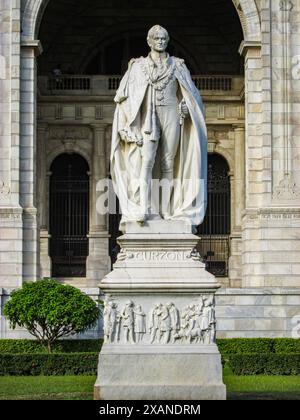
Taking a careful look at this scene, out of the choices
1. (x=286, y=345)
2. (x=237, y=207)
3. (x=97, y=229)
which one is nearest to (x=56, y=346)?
(x=286, y=345)

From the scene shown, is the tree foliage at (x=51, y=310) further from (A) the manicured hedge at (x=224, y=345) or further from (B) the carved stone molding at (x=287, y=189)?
(B) the carved stone molding at (x=287, y=189)

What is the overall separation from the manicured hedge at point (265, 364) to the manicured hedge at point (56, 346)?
5.98m

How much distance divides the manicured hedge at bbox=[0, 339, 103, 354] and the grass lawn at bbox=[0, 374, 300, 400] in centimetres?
593

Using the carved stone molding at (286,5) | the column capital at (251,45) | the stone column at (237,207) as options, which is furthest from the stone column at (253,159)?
the stone column at (237,207)

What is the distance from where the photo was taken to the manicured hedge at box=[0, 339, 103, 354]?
98.1 ft

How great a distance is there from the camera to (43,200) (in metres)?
43.8

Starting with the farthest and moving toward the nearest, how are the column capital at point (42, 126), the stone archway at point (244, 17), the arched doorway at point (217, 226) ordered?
the column capital at point (42, 126) < the arched doorway at point (217, 226) < the stone archway at point (244, 17)

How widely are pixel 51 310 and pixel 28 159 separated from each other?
9.74m

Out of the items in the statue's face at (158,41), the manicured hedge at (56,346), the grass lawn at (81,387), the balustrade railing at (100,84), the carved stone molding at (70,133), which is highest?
the balustrade railing at (100,84)

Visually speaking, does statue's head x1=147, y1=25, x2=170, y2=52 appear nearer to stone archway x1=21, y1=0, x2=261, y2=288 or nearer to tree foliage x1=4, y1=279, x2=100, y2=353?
tree foliage x1=4, y1=279, x2=100, y2=353

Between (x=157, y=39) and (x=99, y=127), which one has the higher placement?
(x=99, y=127)

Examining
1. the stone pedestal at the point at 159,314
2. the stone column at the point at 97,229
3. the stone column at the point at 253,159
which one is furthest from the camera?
the stone column at the point at 97,229

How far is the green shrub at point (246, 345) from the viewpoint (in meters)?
29.9

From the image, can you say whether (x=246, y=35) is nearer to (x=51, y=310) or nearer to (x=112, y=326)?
(x=51, y=310)
